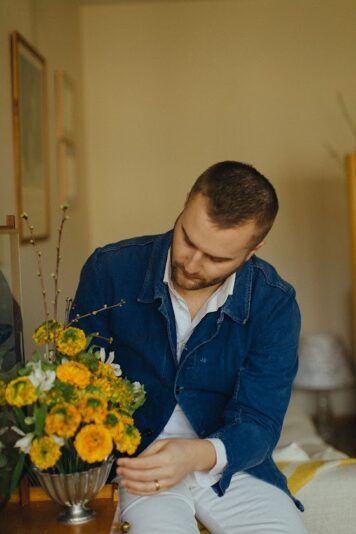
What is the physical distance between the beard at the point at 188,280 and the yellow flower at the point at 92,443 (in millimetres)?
553

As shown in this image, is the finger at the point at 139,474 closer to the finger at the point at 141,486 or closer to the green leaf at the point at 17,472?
the finger at the point at 141,486

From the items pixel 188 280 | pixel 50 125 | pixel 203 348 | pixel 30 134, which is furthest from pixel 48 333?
pixel 50 125

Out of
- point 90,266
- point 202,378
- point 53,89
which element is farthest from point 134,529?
point 53,89

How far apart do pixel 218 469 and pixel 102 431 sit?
53 centimetres

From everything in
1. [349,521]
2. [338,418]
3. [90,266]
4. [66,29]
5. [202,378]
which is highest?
[66,29]

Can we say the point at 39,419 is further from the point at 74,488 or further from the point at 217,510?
the point at 217,510

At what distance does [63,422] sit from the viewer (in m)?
1.10

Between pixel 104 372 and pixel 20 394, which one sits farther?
pixel 104 372

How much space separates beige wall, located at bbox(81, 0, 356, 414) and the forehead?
8.28ft

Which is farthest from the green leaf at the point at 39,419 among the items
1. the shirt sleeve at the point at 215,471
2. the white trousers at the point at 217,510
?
the shirt sleeve at the point at 215,471

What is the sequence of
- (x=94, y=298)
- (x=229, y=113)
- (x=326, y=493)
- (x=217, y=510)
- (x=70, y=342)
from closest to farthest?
(x=70, y=342)
(x=217, y=510)
(x=94, y=298)
(x=326, y=493)
(x=229, y=113)

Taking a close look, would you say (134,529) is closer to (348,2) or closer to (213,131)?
(213,131)

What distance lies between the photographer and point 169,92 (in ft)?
13.2

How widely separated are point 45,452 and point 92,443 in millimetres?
76
